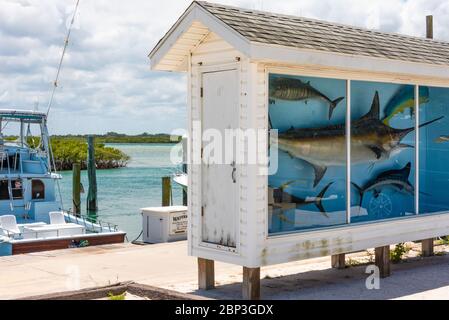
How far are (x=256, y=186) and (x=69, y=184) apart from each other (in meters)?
68.6

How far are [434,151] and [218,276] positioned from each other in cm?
404

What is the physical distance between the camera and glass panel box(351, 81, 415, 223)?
9.70 metres

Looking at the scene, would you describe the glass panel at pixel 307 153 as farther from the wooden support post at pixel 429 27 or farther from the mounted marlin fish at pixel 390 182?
the wooden support post at pixel 429 27

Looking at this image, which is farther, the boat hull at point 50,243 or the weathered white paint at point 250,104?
the boat hull at point 50,243

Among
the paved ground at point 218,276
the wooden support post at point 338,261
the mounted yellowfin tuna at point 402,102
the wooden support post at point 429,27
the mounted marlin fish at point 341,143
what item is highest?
the wooden support post at point 429,27

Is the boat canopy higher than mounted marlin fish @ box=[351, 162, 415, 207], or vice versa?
the boat canopy

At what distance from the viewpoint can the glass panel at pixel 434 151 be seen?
10.9m

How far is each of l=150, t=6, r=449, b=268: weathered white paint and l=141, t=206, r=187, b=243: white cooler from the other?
249 inches

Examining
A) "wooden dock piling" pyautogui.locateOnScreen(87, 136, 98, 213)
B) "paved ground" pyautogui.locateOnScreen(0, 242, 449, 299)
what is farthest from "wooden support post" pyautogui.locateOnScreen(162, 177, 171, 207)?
"paved ground" pyautogui.locateOnScreen(0, 242, 449, 299)

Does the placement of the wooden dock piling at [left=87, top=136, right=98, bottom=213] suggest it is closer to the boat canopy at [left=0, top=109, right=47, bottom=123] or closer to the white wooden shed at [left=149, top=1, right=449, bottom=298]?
the boat canopy at [left=0, top=109, right=47, bottom=123]

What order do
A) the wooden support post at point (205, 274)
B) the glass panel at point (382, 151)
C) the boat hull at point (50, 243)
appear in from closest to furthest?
1. the wooden support post at point (205, 274)
2. the glass panel at point (382, 151)
3. the boat hull at point (50, 243)

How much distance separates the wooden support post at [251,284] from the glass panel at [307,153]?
0.54m

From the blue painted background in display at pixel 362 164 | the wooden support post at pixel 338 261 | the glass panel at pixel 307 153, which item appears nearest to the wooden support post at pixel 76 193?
the wooden support post at pixel 338 261
